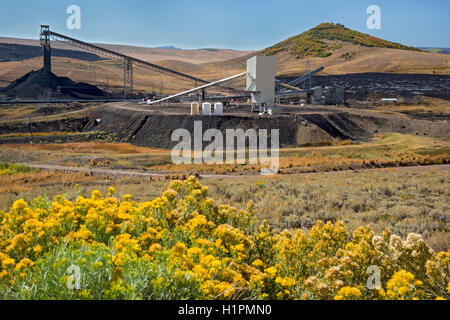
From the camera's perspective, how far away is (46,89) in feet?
259

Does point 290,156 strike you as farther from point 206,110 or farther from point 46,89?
point 46,89

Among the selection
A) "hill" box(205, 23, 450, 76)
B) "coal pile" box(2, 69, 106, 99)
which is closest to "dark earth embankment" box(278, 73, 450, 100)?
"hill" box(205, 23, 450, 76)

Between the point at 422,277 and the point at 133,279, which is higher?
the point at 133,279

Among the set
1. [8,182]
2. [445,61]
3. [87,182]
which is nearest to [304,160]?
[87,182]

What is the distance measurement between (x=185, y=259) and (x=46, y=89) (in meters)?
84.0

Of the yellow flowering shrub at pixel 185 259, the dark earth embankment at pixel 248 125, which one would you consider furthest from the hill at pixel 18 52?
the yellow flowering shrub at pixel 185 259

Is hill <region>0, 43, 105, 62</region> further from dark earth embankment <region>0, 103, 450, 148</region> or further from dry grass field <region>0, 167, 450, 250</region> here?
dry grass field <region>0, 167, 450, 250</region>

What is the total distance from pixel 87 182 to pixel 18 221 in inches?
759

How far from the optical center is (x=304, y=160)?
3447 centimetres

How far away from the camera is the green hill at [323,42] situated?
523 ft

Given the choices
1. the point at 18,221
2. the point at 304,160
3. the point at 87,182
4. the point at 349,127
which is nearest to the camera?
the point at 18,221

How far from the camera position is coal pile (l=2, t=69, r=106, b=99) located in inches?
3063

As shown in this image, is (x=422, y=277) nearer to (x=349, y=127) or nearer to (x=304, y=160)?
(x=304, y=160)

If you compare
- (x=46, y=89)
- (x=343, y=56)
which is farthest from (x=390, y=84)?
(x=46, y=89)
